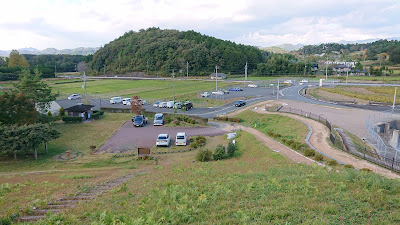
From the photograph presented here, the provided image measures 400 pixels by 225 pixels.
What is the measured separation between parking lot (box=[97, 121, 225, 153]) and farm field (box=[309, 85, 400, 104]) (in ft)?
96.6

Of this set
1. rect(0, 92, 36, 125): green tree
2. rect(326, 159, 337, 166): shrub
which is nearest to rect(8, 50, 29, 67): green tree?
rect(0, 92, 36, 125): green tree

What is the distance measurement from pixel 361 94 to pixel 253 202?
166 feet

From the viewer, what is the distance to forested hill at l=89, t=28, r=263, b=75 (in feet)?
393

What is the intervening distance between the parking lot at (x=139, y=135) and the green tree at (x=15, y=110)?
760 cm

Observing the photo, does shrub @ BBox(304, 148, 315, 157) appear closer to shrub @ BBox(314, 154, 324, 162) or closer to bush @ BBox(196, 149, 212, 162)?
shrub @ BBox(314, 154, 324, 162)

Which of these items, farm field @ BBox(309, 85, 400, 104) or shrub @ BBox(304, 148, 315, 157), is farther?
farm field @ BBox(309, 85, 400, 104)

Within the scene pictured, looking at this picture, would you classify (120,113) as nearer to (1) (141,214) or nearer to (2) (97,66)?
(1) (141,214)

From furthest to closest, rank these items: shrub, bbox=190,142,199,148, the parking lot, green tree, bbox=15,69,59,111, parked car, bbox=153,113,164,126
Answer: parked car, bbox=153,113,164,126, green tree, bbox=15,69,59,111, the parking lot, shrub, bbox=190,142,199,148

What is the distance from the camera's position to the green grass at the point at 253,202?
6582mm

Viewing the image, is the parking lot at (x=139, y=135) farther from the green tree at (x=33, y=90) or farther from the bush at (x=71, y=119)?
the green tree at (x=33, y=90)

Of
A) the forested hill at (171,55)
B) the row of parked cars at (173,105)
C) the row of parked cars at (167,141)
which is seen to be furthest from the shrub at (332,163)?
the forested hill at (171,55)

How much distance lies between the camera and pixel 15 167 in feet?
58.4

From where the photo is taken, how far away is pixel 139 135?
26.6 meters

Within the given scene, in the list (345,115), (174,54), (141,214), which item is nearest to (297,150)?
Answer: (141,214)
